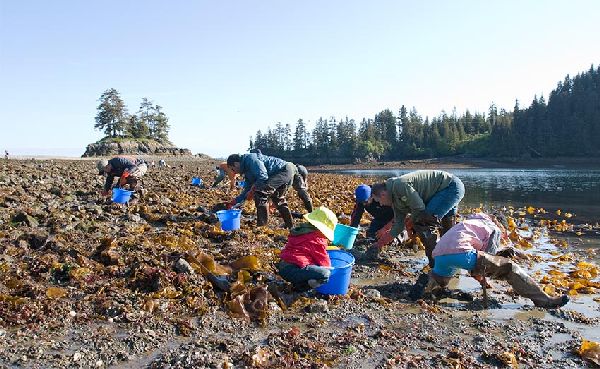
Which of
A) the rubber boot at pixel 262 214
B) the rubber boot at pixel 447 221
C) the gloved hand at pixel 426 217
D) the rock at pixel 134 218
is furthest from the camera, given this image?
the rock at pixel 134 218

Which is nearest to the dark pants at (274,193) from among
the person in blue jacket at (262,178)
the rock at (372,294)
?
the person in blue jacket at (262,178)

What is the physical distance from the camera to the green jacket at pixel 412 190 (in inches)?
257

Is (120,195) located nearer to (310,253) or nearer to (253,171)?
(253,171)

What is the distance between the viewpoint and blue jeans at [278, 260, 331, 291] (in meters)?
5.41

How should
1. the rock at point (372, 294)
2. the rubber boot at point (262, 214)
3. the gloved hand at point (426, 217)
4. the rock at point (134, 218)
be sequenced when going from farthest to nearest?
the rock at point (134, 218) → the rubber boot at point (262, 214) → the gloved hand at point (426, 217) → the rock at point (372, 294)

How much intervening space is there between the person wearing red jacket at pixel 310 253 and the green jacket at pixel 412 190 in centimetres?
150

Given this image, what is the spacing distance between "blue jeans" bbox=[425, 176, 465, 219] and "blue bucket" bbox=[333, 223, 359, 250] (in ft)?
5.19

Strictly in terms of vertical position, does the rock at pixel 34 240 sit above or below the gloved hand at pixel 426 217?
below

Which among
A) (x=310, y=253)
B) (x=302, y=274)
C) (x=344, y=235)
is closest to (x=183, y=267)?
(x=302, y=274)

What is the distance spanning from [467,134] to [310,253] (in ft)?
457

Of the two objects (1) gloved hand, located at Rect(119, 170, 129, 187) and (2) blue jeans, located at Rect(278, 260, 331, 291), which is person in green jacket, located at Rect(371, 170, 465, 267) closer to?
(2) blue jeans, located at Rect(278, 260, 331, 291)

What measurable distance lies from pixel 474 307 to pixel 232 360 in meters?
3.40

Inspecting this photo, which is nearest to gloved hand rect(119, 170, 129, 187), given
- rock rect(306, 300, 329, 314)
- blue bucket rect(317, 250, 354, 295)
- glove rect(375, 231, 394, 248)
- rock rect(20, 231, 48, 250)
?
rock rect(20, 231, 48, 250)

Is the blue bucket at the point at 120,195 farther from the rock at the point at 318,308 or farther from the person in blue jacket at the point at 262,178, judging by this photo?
the rock at the point at 318,308
